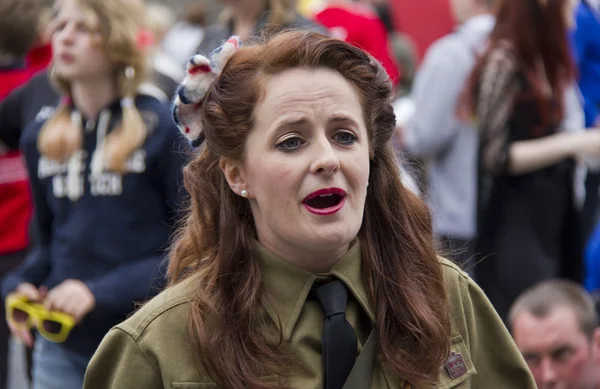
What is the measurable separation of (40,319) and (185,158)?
82cm

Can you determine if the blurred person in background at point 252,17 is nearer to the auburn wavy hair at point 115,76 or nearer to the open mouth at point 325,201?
the auburn wavy hair at point 115,76

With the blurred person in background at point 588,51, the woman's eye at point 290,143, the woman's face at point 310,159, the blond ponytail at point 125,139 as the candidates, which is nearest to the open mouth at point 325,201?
the woman's face at point 310,159

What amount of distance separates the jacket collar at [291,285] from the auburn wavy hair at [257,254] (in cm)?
3

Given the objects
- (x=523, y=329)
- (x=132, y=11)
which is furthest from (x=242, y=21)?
(x=523, y=329)

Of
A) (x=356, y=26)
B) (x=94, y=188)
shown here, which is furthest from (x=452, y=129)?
(x=94, y=188)

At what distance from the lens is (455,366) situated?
3.21 m

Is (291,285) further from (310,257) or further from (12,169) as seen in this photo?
(12,169)

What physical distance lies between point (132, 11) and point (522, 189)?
6.36 feet

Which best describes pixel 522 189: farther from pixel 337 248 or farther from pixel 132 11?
pixel 337 248

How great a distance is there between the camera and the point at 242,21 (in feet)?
19.5

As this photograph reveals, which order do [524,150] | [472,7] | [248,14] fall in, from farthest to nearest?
[472,7] → [248,14] → [524,150]

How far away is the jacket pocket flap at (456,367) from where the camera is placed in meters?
3.18

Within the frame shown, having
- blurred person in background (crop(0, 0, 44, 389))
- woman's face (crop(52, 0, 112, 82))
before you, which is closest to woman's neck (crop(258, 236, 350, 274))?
woman's face (crop(52, 0, 112, 82))

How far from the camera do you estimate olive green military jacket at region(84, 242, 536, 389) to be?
3.09 metres
